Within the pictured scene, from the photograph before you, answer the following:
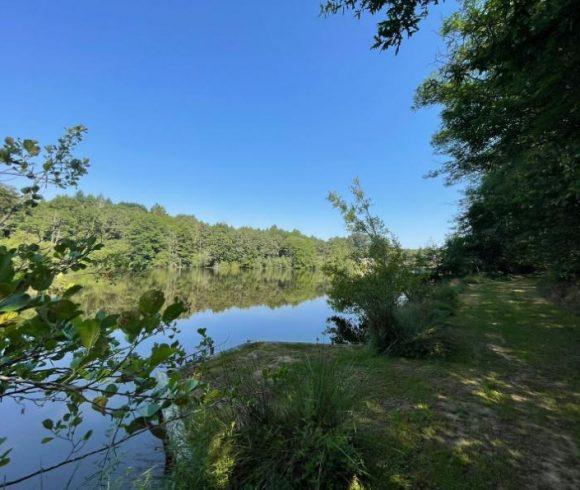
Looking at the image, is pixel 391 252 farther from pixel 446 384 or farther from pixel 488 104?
pixel 488 104

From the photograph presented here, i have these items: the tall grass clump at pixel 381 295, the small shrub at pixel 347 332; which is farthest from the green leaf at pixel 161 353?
the small shrub at pixel 347 332

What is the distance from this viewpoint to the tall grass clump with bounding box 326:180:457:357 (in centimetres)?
550

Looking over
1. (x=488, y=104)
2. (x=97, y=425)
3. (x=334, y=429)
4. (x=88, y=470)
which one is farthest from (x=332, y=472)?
(x=488, y=104)

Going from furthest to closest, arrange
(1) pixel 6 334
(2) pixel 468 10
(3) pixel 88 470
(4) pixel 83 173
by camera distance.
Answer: (2) pixel 468 10
(3) pixel 88 470
(4) pixel 83 173
(1) pixel 6 334

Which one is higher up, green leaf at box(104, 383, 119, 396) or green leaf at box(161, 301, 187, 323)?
green leaf at box(161, 301, 187, 323)

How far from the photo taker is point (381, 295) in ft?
20.3

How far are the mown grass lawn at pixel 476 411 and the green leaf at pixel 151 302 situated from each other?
238 centimetres

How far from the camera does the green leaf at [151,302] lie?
30.2 inches

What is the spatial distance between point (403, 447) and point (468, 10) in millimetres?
13760

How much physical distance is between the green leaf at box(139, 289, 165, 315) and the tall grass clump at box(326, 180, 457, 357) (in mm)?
5282

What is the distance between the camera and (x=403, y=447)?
273cm

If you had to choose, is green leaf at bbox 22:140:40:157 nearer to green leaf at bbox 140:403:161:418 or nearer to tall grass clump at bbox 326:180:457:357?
green leaf at bbox 140:403:161:418

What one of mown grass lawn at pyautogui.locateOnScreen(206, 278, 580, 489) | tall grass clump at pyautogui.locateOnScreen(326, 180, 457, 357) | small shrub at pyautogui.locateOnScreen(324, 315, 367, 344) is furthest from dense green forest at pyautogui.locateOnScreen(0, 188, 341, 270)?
mown grass lawn at pyautogui.locateOnScreen(206, 278, 580, 489)

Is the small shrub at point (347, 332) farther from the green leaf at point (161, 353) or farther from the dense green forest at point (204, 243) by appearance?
the dense green forest at point (204, 243)
